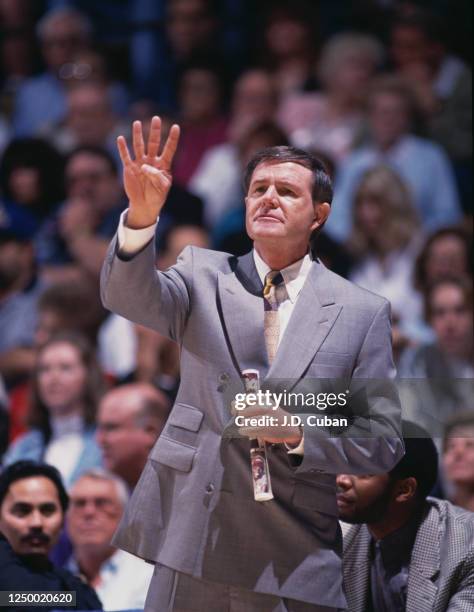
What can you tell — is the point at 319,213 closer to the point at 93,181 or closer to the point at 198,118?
the point at 93,181

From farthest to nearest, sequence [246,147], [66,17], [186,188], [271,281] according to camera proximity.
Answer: [66,17] → [186,188] → [246,147] → [271,281]

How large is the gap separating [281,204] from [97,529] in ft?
7.27

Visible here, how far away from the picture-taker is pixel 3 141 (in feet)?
27.2

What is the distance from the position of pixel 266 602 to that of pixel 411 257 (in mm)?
3704

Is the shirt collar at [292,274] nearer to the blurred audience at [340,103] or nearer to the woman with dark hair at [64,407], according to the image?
the woman with dark hair at [64,407]

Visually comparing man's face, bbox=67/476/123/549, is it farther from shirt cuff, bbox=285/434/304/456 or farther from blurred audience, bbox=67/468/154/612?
shirt cuff, bbox=285/434/304/456

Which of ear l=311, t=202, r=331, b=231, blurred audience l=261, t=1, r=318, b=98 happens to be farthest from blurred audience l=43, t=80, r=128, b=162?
ear l=311, t=202, r=331, b=231

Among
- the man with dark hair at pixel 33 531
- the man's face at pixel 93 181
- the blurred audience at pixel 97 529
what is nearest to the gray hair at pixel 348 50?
the man's face at pixel 93 181

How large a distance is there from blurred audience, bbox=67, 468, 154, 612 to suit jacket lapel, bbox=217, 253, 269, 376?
74.3 inches

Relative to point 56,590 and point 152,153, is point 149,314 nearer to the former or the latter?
point 152,153

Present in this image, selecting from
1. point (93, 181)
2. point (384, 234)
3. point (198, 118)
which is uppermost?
point (198, 118)

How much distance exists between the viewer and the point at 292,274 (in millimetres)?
2986

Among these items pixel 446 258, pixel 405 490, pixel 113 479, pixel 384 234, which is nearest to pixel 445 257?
pixel 446 258

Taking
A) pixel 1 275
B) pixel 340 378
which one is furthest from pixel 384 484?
pixel 1 275
